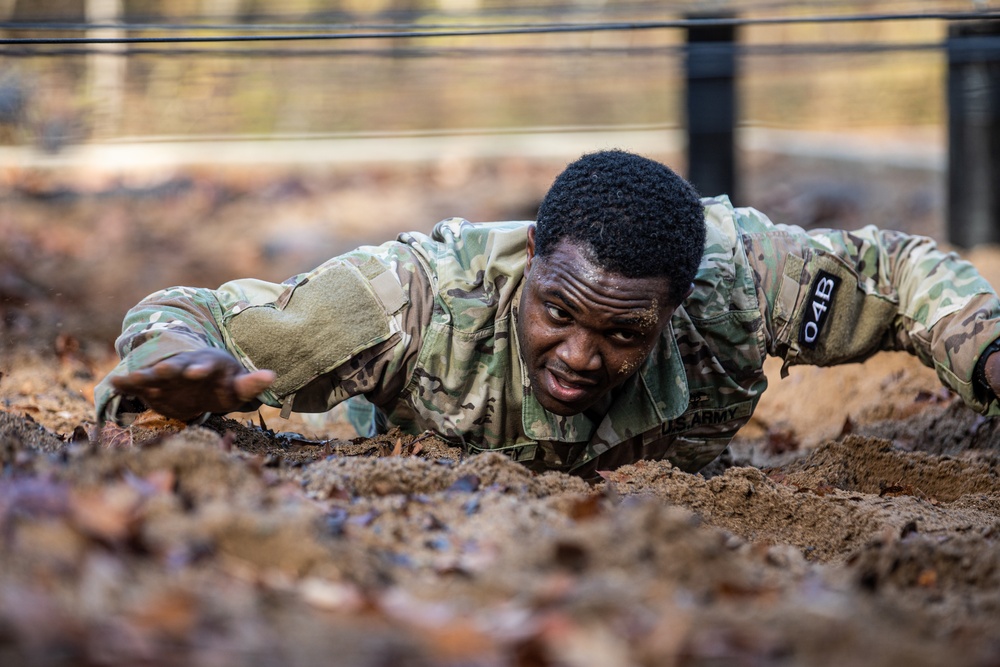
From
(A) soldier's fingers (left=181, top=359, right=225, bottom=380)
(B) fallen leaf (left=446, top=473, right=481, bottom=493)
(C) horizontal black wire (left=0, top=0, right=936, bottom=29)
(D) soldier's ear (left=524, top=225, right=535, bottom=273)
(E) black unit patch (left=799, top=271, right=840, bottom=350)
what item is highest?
(C) horizontal black wire (left=0, top=0, right=936, bottom=29)

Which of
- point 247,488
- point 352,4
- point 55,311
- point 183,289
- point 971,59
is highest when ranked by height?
point 352,4

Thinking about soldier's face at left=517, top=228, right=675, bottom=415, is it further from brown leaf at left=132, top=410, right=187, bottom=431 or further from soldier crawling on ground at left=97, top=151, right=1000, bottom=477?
brown leaf at left=132, top=410, right=187, bottom=431

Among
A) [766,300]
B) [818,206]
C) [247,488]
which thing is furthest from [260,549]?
[818,206]

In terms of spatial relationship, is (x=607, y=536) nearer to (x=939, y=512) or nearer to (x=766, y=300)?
(x=939, y=512)

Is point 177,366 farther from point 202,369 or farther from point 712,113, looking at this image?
point 712,113

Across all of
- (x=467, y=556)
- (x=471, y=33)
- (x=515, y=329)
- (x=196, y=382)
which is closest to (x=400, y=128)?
(x=471, y=33)

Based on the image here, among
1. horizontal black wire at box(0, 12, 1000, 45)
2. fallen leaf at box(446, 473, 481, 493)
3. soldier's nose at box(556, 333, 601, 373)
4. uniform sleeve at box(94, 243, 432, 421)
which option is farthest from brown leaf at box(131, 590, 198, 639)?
horizontal black wire at box(0, 12, 1000, 45)

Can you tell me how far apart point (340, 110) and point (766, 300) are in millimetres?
9046

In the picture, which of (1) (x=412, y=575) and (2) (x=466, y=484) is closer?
(1) (x=412, y=575)

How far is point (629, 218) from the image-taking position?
8.87 ft

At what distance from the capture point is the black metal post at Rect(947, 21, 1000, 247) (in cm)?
612

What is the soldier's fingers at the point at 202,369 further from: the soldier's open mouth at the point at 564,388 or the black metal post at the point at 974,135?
the black metal post at the point at 974,135

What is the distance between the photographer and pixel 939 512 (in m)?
2.68

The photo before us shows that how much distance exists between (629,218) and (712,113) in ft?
14.4
